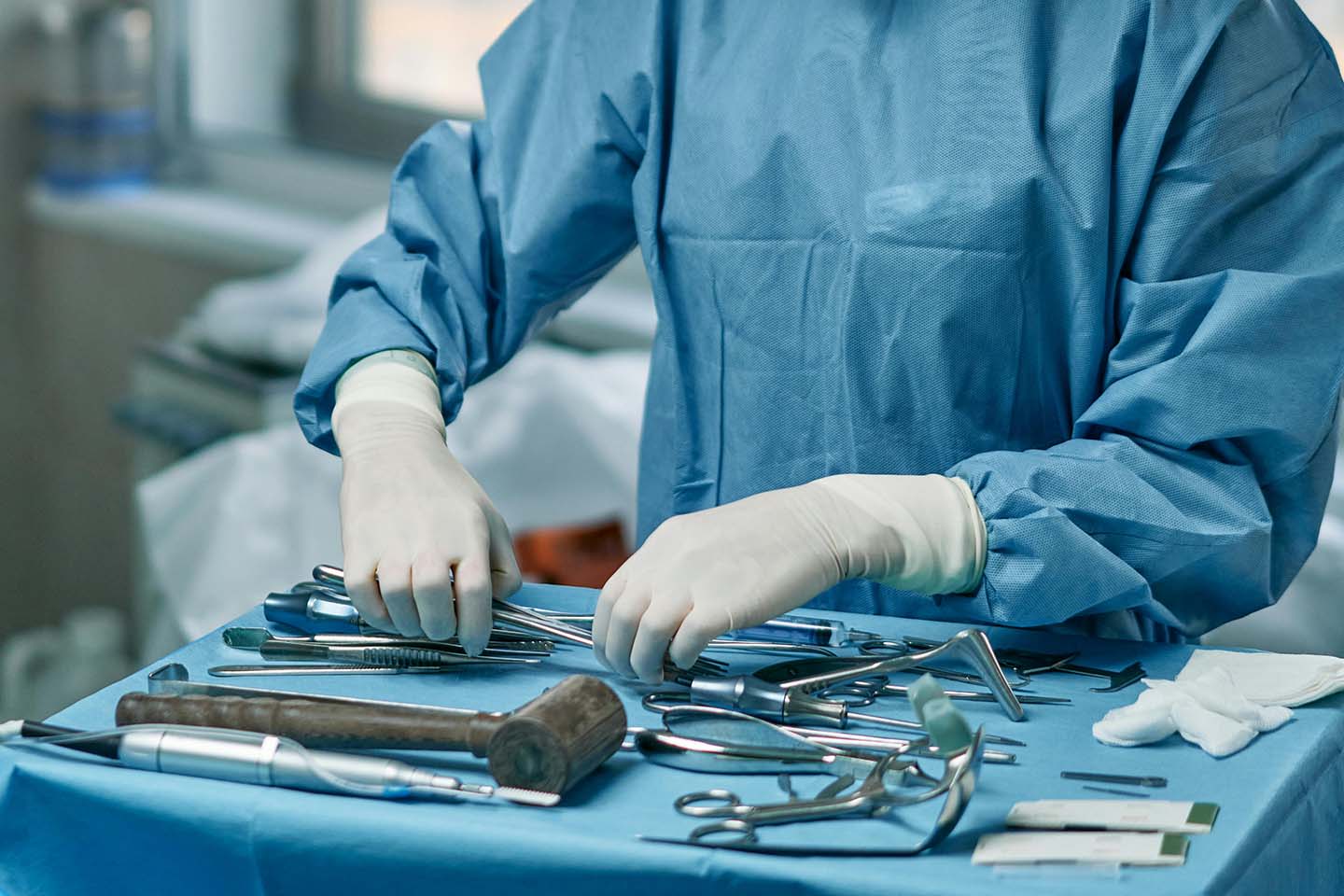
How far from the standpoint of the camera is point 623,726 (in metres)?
0.73

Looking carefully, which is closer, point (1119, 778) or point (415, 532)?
point (1119, 778)

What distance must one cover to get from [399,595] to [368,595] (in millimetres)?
26

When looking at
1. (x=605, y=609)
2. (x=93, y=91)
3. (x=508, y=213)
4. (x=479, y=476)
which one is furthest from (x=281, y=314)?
(x=605, y=609)

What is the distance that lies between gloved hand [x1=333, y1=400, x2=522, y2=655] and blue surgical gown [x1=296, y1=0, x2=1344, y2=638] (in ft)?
0.26

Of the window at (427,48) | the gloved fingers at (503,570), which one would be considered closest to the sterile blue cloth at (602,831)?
the gloved fingers at (503,570)

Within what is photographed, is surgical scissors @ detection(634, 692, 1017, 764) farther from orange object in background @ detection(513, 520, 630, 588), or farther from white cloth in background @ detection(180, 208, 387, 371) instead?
white cloth in background @ detection(180, 208, 387, 371)

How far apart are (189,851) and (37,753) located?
101mm

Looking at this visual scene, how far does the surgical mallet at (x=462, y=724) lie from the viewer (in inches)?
Answer: 27.1

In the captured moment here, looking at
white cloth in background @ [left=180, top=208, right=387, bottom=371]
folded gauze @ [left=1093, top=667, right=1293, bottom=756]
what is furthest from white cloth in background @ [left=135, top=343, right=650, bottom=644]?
folded gauze @ [left=1093, top=667, right=1293, bottom=756]

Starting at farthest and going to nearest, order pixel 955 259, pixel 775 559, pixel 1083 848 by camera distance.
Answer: pixel 955 259, pixel 775 559, pixel 1083 848

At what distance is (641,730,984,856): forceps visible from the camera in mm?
635

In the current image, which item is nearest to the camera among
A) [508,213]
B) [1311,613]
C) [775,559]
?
[775,559]

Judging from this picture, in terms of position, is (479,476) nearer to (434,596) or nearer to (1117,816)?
(434,596)

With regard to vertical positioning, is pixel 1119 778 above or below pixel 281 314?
above
